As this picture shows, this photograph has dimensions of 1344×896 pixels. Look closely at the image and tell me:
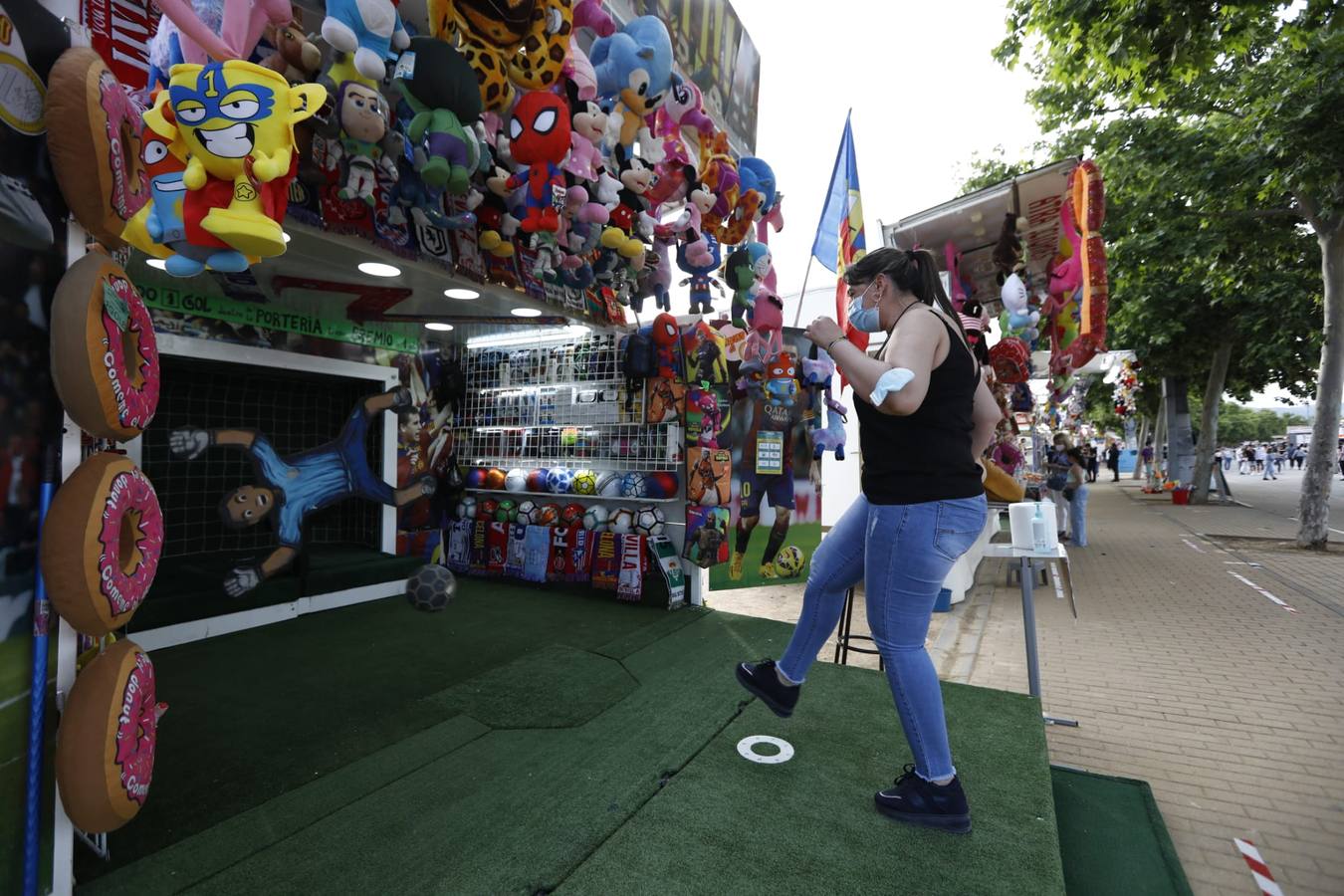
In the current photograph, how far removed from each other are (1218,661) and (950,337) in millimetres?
4082

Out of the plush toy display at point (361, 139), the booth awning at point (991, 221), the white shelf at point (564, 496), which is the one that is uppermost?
the booth awning at point (991, 221)

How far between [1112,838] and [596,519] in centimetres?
397

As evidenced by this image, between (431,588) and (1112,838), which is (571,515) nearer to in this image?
(431,588)

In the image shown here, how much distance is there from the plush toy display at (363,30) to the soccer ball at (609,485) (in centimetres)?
349

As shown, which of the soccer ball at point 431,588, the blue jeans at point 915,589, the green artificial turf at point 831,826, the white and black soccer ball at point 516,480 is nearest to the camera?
the green artificial turf at point 831,826

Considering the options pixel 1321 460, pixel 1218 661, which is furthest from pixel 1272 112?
pixel 1218 661

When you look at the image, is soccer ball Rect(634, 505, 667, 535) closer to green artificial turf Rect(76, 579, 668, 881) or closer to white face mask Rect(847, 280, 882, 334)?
green artificial turf Rect(76, 579, 668, 881)

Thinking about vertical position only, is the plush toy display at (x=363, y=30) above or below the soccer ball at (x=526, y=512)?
above

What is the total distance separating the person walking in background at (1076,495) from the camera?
8.52 meters

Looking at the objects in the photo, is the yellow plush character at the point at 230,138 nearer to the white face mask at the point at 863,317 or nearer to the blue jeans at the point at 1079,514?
the white face mask at the point at 863,317

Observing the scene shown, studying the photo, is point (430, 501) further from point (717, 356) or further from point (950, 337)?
point (950, 337)

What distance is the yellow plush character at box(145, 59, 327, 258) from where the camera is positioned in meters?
1.57

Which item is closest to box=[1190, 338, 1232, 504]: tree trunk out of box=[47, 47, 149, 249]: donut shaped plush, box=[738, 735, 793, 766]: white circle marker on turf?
box=[738, 735, 793, 766]: white circle marker on turf

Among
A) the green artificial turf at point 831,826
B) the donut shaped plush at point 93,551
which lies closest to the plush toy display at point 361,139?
the donut shaped plush at point 93,551
